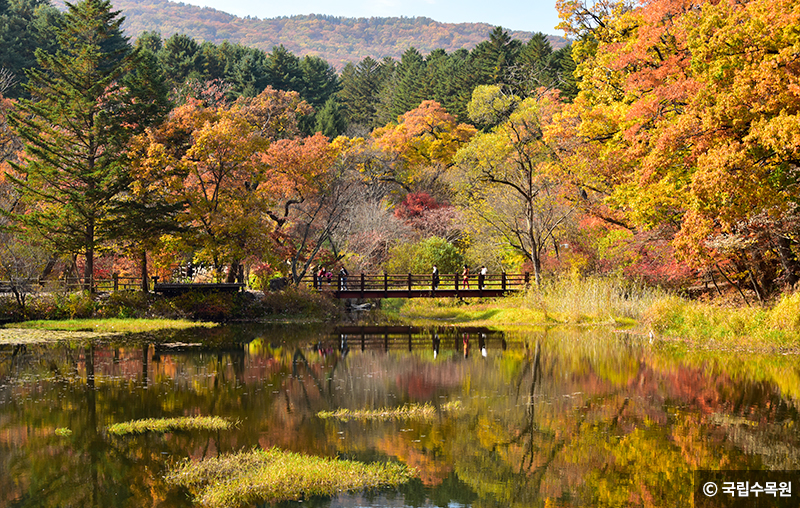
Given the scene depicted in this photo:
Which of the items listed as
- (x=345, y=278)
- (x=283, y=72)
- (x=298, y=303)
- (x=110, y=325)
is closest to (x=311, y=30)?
(x=283, y=72)

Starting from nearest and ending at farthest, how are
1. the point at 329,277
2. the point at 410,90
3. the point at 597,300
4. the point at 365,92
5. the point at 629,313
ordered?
the point at 629,313 → the point at 597,300 → the point at 329,277 → the point at 410,90 → the point at 365,92

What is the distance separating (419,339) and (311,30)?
542ft

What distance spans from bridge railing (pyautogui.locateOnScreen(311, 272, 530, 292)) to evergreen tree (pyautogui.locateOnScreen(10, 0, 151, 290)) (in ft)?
33.8

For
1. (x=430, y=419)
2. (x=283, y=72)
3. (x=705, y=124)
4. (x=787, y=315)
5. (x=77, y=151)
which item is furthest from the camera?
(x=283, y=72)

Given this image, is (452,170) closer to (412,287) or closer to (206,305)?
(412,287)

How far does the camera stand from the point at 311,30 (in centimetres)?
17700

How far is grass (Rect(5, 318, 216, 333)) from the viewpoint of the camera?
24641 mm

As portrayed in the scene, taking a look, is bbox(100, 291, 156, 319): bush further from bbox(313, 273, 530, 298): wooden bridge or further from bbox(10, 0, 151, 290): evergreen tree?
bbox(313, 273, 530, 298): wooden bridge

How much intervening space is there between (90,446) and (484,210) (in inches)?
1144

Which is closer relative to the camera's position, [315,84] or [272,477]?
[272,477]

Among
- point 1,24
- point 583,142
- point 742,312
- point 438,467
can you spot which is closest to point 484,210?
point 583,142

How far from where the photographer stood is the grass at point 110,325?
2464 centimetres

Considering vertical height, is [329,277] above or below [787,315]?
below

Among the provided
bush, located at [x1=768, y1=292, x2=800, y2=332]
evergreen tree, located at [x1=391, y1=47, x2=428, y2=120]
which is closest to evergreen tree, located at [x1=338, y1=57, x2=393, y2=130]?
evergreen tree, located at [x1=391, y1=47, x2=428, y2=120]
